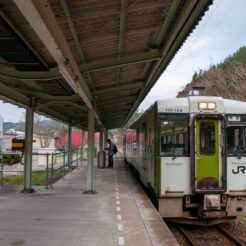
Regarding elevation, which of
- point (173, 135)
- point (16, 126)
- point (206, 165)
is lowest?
point (206, 165)

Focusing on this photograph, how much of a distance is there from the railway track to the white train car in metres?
0.31

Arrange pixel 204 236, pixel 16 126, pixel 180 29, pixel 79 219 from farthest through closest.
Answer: pixel 16 126, pixel 204 236, pixel 79 219, pixel 180 29

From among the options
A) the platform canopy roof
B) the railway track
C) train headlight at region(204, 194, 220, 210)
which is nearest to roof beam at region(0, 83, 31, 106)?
the platform canopy roof

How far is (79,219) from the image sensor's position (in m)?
8.35

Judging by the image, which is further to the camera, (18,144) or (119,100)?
(119,100)

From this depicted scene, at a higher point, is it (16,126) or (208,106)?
(16,126)

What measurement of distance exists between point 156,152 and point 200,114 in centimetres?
124

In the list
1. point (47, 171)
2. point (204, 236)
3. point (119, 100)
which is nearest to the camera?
point (204, 236)

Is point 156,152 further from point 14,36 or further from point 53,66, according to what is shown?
point 14,36

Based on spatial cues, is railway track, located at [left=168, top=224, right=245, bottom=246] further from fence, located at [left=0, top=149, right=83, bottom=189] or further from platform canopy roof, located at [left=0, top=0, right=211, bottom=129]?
fence, located at [left=0, top=149, right=83, bottom=189]

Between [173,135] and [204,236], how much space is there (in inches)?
89.4

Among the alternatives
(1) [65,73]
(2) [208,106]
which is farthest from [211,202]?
(1) [65,73]

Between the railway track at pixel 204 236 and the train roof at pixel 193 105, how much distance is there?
2.57 meters

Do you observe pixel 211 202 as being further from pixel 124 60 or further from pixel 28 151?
pixel 28 151
